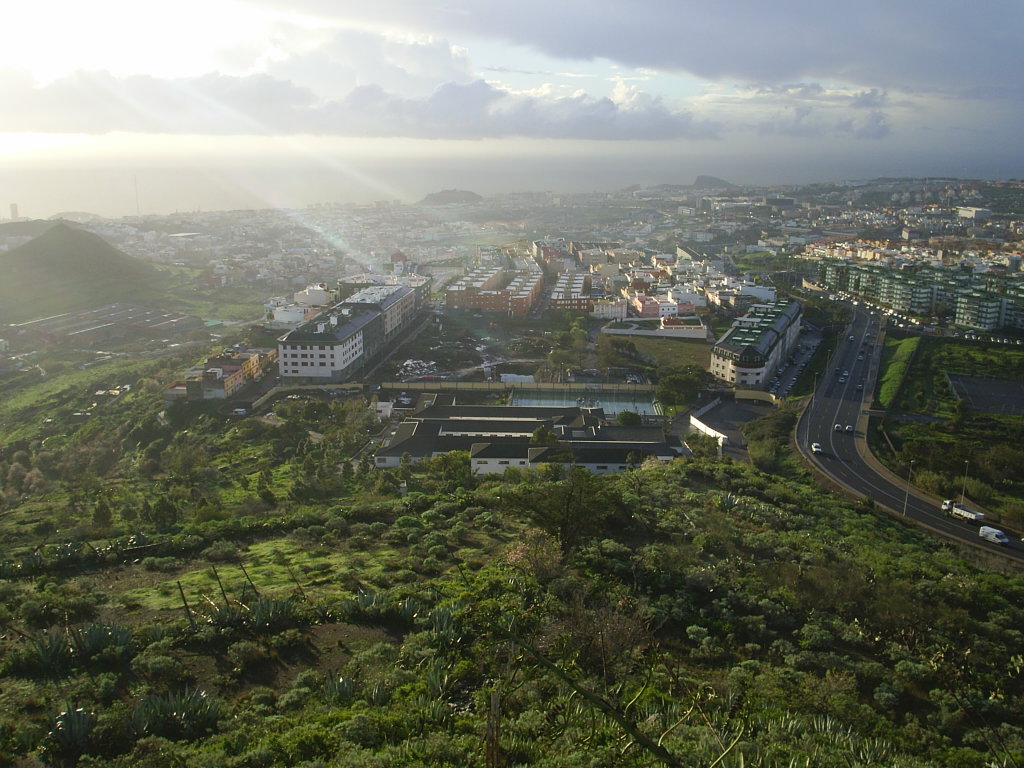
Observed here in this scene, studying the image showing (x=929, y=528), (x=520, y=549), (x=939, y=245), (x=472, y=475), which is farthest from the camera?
(x=939, y=245)

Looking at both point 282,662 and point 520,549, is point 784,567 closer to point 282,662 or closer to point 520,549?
point 520,549

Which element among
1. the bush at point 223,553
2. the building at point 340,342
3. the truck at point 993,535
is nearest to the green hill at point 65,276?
the building at point 340,342

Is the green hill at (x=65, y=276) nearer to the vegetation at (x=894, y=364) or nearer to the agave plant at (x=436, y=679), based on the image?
the vegetation at (x=894, y=364)

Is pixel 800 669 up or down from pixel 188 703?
down

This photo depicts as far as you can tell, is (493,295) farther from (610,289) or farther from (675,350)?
(675,350)

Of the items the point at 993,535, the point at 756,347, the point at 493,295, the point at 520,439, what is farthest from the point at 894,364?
the point at 493,295

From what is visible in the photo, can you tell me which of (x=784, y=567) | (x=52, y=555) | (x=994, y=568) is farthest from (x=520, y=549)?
(x=994, y=568)
